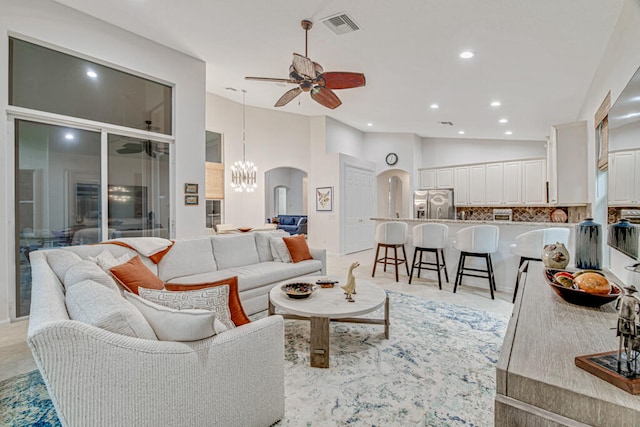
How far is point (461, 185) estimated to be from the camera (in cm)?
803

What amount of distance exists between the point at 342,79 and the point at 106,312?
324cm

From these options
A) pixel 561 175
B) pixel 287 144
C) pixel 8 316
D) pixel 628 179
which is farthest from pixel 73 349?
pixel 287 144

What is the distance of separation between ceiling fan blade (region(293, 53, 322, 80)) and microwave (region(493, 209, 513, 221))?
5.92m

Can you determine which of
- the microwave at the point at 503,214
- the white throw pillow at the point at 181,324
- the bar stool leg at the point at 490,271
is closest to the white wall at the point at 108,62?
the white throw pillow at the point at 181,324

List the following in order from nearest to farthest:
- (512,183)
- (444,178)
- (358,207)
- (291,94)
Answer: (291,94), (512,183), (358,207), (444,178)

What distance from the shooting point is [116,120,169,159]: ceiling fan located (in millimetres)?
4285

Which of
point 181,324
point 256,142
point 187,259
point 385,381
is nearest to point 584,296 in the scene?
point 385,381

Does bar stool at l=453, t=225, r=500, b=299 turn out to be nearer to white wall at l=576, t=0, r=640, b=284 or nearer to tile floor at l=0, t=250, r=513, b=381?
tile floor at l=0, t=250, r=513, b=381

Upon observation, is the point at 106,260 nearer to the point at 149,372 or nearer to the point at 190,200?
the point at 149,372

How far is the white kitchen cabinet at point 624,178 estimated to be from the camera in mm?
1644

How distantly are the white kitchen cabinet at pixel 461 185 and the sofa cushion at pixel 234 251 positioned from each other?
6.03 m

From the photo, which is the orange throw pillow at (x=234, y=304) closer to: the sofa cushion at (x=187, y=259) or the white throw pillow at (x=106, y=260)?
the white throw pillow at (x=106, y=260)

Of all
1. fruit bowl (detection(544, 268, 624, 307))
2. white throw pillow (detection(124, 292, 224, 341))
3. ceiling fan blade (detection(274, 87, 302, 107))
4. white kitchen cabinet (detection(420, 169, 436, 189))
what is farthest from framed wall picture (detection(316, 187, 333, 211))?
white throw pillow (detection(124, 292, 224, 341))

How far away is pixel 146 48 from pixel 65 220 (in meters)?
2.55
